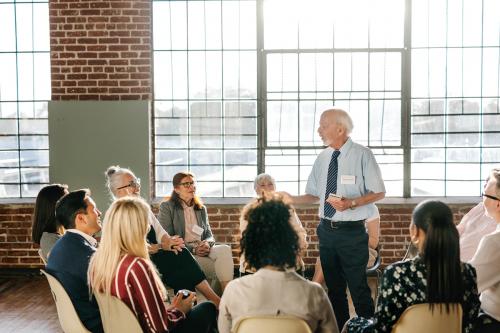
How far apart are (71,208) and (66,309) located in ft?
2.24

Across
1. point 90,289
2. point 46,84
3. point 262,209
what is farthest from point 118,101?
point 262,209

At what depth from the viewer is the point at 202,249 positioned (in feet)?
18.6

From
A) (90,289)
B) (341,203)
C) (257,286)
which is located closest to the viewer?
(257,286)

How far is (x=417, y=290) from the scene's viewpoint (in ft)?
10.1

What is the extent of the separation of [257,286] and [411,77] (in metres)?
5.15

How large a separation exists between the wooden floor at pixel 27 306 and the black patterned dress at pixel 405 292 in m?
2.89

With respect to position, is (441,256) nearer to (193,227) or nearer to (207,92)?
(193,227)

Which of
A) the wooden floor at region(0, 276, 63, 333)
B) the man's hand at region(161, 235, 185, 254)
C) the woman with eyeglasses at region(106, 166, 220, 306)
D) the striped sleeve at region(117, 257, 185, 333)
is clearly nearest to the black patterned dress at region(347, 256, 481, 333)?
the striped sleeve at region(117, 257, 185, 333)

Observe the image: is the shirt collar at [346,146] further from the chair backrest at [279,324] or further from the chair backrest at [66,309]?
the chair backrest at [279,324]

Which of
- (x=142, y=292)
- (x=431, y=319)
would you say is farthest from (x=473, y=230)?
(x=142, y=292)

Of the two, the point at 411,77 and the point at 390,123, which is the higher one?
the point at 411,77

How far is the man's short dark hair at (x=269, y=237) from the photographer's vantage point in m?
3.00

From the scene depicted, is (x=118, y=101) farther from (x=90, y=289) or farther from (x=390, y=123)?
(x=90, y=289)

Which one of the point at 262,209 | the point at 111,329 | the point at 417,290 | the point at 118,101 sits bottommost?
the point at 111,329
